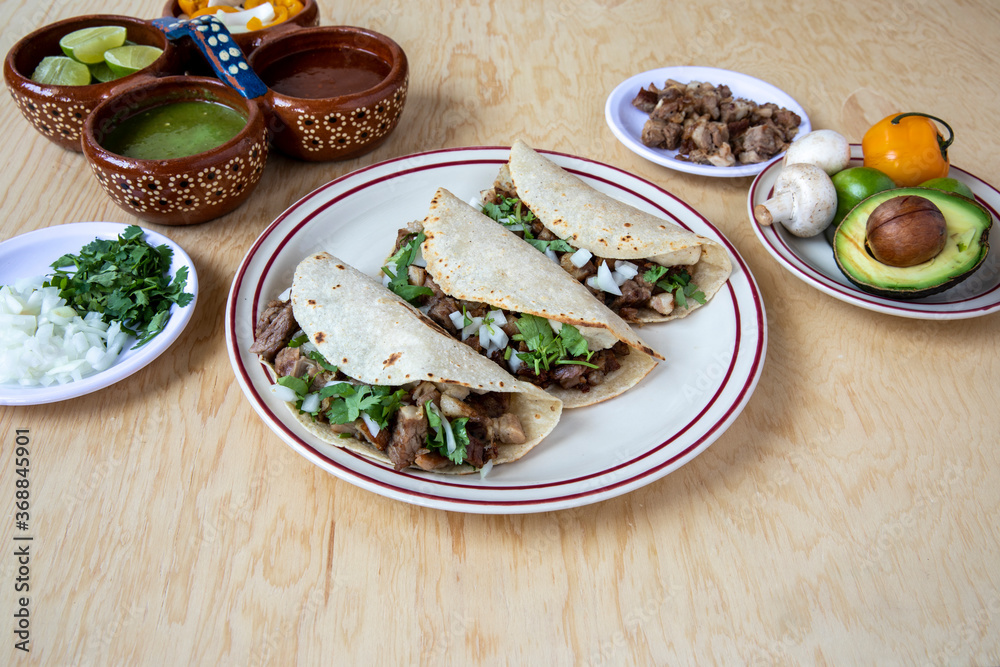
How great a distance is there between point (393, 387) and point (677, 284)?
3.66 feet

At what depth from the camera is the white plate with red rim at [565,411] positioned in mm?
1699

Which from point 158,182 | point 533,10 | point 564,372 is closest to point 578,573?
point 564,372

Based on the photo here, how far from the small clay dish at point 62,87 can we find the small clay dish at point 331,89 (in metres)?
0.44

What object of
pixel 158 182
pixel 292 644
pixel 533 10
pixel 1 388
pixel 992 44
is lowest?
pixel 292 644

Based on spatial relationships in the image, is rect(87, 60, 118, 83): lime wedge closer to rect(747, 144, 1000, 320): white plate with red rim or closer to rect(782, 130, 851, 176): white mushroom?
rect(747, 144, 1000, 320): white plate with red rim

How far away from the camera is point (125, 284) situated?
2.15 meters

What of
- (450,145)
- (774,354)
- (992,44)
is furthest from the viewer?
(992,44)

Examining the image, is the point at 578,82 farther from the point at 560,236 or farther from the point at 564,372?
the point at 564,372

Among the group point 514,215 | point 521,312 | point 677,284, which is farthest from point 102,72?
point 677,284

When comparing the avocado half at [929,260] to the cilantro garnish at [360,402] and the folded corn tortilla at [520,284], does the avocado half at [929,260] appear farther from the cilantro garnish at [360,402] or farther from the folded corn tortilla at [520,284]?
the cilantro garnish at [360,402]

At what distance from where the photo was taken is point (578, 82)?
3.54 m

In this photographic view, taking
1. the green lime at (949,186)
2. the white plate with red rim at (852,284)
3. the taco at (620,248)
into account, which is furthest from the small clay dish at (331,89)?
the green lime at (949,186)

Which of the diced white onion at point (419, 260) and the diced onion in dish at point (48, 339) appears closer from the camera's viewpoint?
the diced onion in dish at point (48, 339)

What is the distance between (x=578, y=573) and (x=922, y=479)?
1104mm
